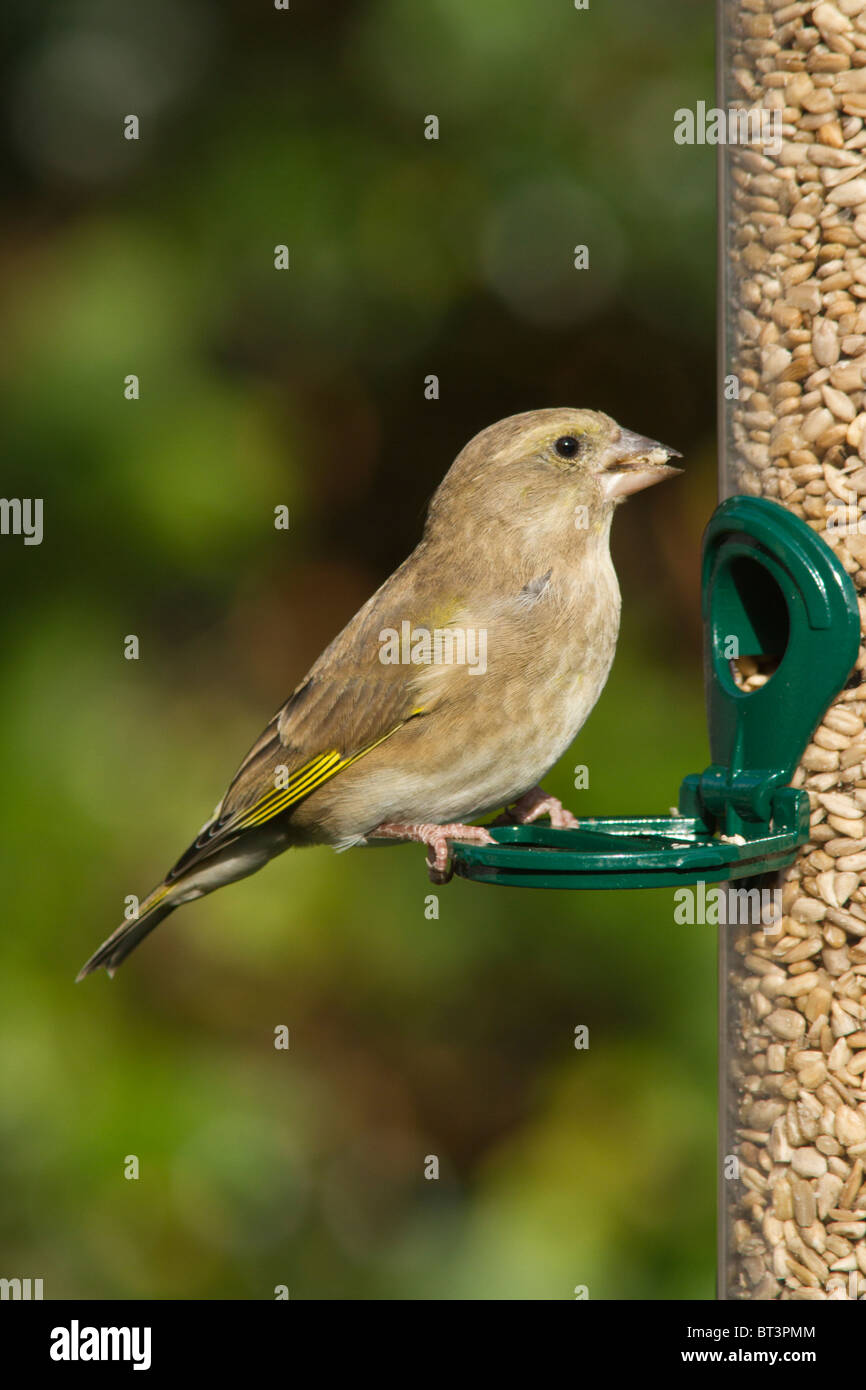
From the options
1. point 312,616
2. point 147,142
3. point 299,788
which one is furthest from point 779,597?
point 147,142

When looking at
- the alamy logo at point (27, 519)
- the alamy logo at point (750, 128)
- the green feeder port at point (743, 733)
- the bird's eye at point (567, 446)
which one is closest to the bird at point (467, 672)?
the bird's eye at point (567, 446)

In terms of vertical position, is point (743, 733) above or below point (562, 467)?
below

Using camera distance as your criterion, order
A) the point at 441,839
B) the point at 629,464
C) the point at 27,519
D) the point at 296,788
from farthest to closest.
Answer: the point at 27,519, the point at 296,788, the point at 629,464, the point at 441,839

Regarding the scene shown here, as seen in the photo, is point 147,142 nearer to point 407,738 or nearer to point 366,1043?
point 407,738

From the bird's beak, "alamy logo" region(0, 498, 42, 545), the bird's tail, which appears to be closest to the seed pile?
the bird's beak

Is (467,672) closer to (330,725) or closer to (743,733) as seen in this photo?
(330,725)

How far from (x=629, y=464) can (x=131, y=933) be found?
1.93 m

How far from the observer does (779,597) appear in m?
3.95

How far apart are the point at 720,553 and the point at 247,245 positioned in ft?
6.91

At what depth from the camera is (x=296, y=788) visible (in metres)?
4.45

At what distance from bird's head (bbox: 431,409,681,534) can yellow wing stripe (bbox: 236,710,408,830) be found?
0.75 metres

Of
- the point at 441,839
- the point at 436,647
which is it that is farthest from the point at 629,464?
the point at 441,839

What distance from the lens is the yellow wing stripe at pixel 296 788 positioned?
4.40 meters

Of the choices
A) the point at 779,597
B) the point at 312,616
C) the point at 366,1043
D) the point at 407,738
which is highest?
the point at 312,616
